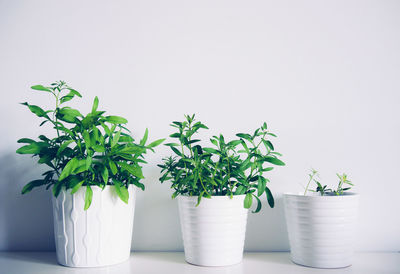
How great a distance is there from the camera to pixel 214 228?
3.00 feet

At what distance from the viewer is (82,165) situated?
2.82 feet

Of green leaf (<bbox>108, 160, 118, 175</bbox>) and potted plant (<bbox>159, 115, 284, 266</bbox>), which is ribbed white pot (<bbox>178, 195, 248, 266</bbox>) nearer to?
potted plant (<bbox>159, 115, 284, 266</bbox>)

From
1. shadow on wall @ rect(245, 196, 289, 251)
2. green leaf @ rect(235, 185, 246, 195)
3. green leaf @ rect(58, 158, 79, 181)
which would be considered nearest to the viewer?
green leaf @ rect(58, 158, 79, 181)

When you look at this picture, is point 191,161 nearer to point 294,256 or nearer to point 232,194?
point 232,194

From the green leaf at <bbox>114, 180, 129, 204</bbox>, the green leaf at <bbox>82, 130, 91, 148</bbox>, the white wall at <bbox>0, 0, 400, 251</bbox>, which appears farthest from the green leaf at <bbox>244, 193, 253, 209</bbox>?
the green leaf at <bbox>82, 130, 91, 148</bbox>

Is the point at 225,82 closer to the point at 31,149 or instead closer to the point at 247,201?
the point at 247,201

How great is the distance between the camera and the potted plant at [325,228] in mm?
901

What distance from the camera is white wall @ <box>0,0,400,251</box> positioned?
1.14 meters

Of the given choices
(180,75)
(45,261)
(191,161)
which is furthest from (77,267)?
(180,75)

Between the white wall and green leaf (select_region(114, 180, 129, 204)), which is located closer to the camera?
green leaf (select_region(114, 180, 129, 204))

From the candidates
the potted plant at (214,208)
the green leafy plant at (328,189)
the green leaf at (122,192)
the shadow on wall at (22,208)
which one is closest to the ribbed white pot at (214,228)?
the potted plant at (214,208)

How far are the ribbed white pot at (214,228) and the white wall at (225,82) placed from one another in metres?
0.22

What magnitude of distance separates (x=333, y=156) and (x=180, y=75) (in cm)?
62

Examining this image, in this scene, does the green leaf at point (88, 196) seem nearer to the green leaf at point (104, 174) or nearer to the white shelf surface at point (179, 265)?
the green leaf at point (104, 174)
